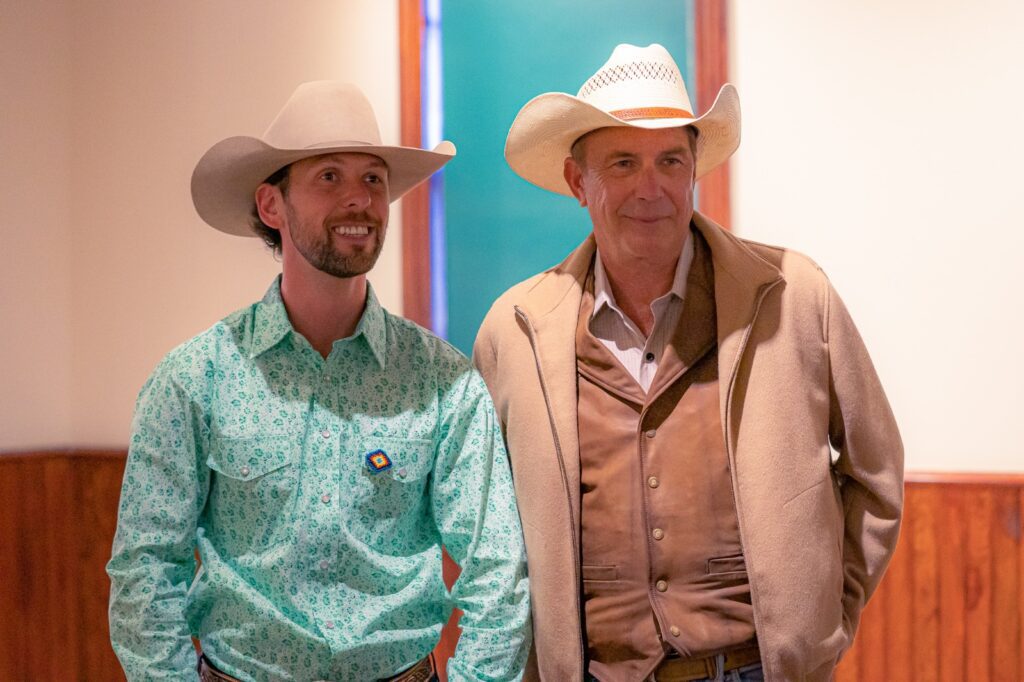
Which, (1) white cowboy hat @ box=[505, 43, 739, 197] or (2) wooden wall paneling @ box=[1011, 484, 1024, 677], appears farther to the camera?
A: (2) wooden wall paneling @ box=[1011, 484, 1024, 677]

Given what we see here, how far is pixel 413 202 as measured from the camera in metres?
3.41

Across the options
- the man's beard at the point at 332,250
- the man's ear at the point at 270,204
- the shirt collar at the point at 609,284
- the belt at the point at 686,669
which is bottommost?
the belt at the point at 686,669

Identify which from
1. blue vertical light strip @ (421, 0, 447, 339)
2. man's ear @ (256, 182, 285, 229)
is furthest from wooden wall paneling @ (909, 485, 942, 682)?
man's ear @ (256, 182, 285, 229)

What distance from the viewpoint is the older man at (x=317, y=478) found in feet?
6.16

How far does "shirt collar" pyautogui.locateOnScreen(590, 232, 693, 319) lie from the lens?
2.16 meters

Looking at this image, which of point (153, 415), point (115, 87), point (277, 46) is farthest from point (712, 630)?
point (115, 87)

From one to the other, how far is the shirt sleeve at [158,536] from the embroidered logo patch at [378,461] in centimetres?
33

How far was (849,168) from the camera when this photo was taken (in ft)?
10.2

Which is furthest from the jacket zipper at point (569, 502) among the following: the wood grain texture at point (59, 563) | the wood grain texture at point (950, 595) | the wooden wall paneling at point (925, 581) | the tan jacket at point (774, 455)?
the wood grain texture at point (59, 563)

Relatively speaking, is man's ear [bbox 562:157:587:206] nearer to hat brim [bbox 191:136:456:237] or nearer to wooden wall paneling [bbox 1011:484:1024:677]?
hat brim [bbox 191:136:456:237]

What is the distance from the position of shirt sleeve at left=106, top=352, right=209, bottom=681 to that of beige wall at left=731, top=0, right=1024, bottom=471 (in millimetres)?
1953

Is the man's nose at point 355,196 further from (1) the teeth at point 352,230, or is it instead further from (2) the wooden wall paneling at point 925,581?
(2) the wooden wall paneling at point 925,581

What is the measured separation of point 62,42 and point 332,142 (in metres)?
2.27

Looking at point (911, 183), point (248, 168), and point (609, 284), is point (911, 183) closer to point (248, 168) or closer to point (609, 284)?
point (609, 284)
